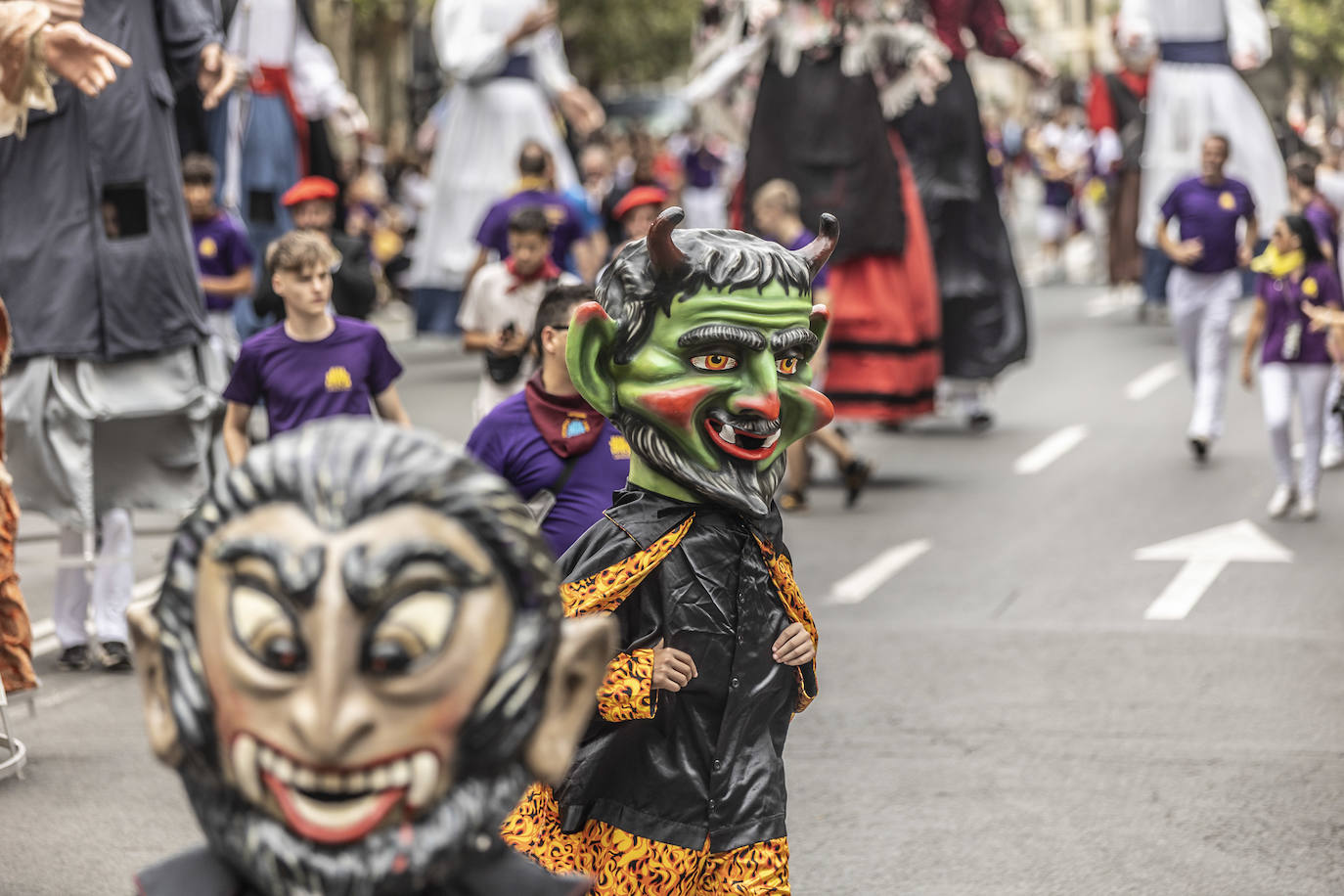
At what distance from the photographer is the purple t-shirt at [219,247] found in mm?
9633

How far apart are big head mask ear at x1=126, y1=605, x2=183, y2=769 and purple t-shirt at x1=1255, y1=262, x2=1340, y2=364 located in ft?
30.4

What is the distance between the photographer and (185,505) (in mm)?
7746

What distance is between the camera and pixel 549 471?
5379 mm

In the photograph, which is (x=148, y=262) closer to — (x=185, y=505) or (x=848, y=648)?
(x=185, y=505)

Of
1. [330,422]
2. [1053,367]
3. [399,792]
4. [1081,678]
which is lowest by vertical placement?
[1053,367]

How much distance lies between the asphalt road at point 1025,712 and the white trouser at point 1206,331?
17.0 inches

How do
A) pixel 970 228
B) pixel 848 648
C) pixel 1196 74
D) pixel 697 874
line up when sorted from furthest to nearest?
pixel 1196 74
pixel 970 228
pixel 848 648
pixel 697 874

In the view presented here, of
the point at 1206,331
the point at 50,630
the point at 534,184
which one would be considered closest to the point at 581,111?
the point at 534,184

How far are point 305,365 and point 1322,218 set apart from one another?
7.18 m

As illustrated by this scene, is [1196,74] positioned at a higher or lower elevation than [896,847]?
higher

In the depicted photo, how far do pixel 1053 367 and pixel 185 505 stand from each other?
10.9 m

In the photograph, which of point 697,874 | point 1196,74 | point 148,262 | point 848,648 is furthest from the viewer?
point 1196,74

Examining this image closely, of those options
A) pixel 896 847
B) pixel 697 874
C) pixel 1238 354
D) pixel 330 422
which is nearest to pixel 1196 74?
pixel 1238 354

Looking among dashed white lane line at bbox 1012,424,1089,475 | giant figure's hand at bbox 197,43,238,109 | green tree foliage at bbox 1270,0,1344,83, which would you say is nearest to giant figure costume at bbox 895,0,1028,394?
dashed white lane line at bbox 1012,424,1089,475
